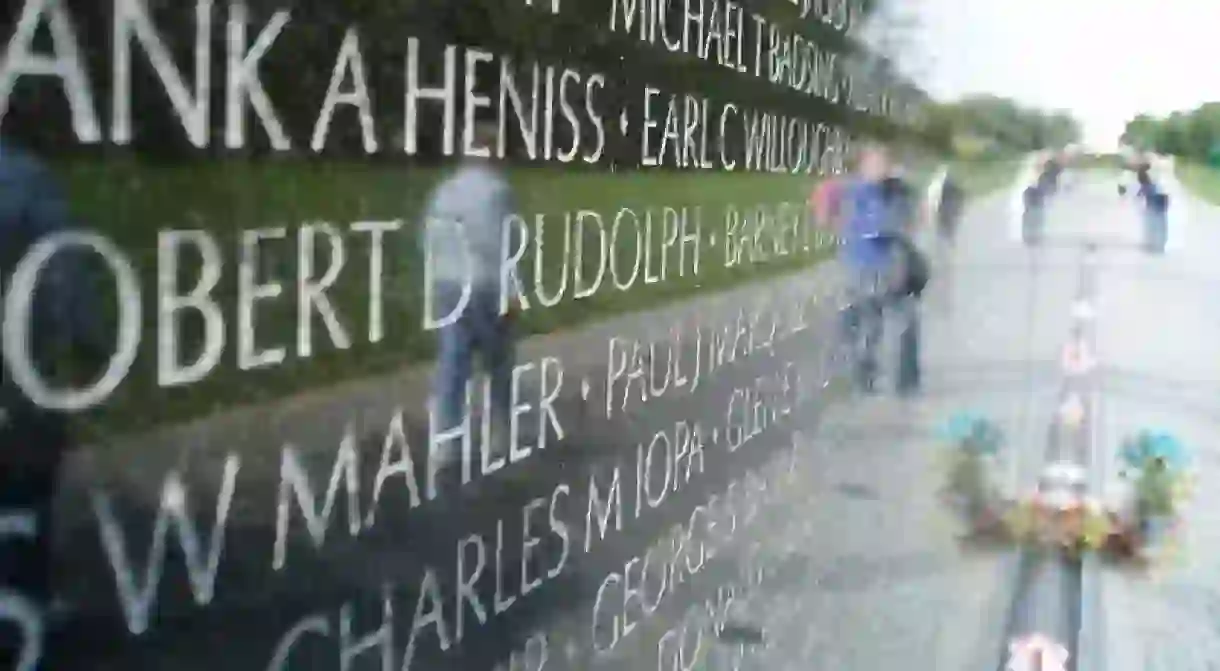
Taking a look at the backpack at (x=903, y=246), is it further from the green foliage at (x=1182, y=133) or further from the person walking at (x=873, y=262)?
the green foliage at (x=1182, y=133)

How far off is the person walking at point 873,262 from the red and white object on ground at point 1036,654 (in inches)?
14.9

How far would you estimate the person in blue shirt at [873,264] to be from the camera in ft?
5.84

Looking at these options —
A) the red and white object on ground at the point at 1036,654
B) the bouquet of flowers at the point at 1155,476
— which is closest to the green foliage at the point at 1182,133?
the bouquet of flowers at the point at 1155,476

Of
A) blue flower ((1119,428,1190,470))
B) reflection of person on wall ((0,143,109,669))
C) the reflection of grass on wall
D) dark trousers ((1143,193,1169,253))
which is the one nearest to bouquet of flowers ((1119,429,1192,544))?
blue flower ((1119,428,1190,470))

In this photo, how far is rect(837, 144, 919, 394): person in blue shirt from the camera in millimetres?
1781

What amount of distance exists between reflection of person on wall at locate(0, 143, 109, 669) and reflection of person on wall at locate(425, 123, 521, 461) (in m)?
0.34

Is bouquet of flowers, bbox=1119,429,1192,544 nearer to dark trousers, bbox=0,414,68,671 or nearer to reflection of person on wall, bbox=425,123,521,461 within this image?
reflection of person on wall, bbox=425,123,521,461

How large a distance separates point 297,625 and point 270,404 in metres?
0.15

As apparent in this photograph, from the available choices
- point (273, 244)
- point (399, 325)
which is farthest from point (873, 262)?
point (273, 244)

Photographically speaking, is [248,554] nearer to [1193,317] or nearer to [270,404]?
[270,404]

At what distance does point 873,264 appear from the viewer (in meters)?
1.79

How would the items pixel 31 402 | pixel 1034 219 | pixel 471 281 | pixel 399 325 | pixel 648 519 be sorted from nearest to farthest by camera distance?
pixel 31 402 → pixel 399 325 → pixel 471 281 → pixel 648 519 → pixel 1034 219

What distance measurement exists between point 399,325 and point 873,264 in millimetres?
907

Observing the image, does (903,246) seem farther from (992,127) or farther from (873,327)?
(992,127)
